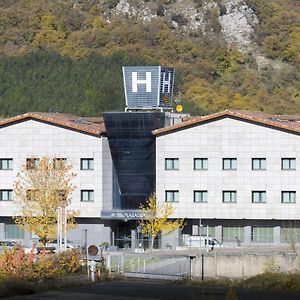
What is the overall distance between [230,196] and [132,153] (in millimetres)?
7655

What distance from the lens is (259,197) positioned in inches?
3472

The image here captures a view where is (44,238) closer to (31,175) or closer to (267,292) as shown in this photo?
(31,175)

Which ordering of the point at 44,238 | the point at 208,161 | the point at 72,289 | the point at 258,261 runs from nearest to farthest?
1. the point at 72,289
2. the point at 258,261
3. the point at 44,238
4. the point at 208,161

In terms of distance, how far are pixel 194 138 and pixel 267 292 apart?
39299mm

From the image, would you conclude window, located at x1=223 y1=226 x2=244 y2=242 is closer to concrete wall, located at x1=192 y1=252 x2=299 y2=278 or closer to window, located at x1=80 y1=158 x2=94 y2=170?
window, located at x1=80 y1=158 x2=94 y2=170

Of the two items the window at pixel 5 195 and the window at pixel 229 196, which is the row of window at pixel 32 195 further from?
the window at pixel 229 196

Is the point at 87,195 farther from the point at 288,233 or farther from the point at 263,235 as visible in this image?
the point at 288,233

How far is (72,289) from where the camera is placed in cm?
4941

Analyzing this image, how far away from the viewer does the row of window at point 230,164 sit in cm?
8775

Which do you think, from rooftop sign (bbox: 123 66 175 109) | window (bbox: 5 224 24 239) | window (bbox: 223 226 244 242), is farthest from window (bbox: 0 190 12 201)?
window (bbox: 223 226 244 242)

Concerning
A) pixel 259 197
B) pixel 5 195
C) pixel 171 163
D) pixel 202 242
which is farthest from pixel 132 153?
pixel 5 195

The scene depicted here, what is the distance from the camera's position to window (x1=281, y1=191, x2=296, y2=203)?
8762cm

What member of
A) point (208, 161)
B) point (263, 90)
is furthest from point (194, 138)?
point (263, 90)

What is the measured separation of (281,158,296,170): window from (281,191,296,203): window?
1.64 meters
